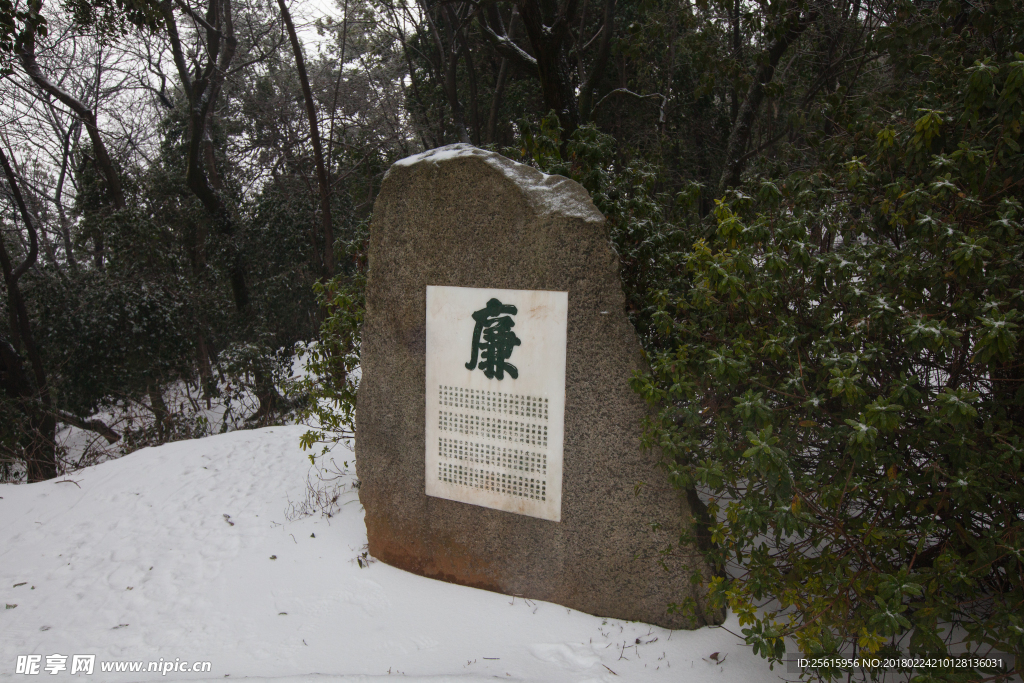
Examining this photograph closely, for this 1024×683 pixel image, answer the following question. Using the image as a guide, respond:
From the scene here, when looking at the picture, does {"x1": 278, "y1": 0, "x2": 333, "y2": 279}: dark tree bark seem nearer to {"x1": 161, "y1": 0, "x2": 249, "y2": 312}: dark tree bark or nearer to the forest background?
the forest background

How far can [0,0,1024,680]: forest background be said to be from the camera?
7.32ft

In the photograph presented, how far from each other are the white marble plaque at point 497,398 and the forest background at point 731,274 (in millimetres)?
512

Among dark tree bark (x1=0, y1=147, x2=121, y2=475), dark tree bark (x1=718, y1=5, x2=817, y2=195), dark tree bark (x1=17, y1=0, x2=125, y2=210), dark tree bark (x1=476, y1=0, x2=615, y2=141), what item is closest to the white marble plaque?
dark tree bark (x1=476, y1=0, x2=615, y2=141)

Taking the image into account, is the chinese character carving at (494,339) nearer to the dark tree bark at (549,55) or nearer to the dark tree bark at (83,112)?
the dark tree bark at (549,55)

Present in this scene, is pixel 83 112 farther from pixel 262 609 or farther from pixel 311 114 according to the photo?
pixel 262 609

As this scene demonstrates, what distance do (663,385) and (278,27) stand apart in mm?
10959

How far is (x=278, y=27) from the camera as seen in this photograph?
1075cm

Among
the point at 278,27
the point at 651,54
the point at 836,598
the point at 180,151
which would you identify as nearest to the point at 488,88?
the point at 651,54

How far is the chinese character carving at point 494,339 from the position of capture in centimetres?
305

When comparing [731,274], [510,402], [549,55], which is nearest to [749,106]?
[549,55]

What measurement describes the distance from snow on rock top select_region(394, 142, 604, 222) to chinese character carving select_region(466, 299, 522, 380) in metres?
0.53

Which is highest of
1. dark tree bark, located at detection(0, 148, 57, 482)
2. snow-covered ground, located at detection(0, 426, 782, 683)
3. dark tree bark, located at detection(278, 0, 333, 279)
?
dark tree bark, located at detection(278, 0, 333, 279)

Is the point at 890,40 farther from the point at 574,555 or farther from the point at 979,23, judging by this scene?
the point at 574,555

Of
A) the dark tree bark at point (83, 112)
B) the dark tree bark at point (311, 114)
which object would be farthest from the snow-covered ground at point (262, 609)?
the dark tree bark at point (83, 112)
